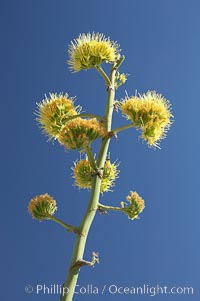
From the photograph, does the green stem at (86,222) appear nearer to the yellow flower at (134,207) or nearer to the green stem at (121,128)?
the green stem at (121,128)

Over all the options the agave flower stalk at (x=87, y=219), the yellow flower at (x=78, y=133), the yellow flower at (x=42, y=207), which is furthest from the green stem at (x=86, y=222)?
the yellow flower at (x=42, y=207)

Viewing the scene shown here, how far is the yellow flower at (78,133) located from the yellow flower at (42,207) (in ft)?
1.86

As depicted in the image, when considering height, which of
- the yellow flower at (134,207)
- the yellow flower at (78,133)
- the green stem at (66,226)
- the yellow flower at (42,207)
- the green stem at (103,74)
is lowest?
the green stem at (66,226)

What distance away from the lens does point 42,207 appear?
3.76 metres

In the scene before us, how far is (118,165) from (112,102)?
2.22 ft

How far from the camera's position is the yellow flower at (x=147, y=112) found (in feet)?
12.3

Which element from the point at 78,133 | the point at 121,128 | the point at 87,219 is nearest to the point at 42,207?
the point at 87,219

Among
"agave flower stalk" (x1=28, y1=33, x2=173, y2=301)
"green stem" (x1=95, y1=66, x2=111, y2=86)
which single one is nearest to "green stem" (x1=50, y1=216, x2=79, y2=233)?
"agave flower stalk" (x1=28, y1=33, x2=173, y2=301)

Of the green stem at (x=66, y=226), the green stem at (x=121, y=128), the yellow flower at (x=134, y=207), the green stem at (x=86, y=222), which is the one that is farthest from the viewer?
the yellow flower at (x=134, y=207)

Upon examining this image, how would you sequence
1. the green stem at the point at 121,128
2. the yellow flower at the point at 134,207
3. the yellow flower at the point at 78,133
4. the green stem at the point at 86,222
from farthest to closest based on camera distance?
the yellow flower at the point at 134,207 < the green stem at the point at 121,128 < the yellow flower at the point at 78,133 < the green stem at the point at 86,222

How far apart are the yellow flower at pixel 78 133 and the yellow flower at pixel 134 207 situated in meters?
0.79

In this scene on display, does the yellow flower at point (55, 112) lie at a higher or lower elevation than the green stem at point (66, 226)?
higher

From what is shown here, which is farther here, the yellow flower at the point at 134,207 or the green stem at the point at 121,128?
the yellow flower at the point at 134,207

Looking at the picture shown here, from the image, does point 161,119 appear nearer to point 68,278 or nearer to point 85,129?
point 85,129
